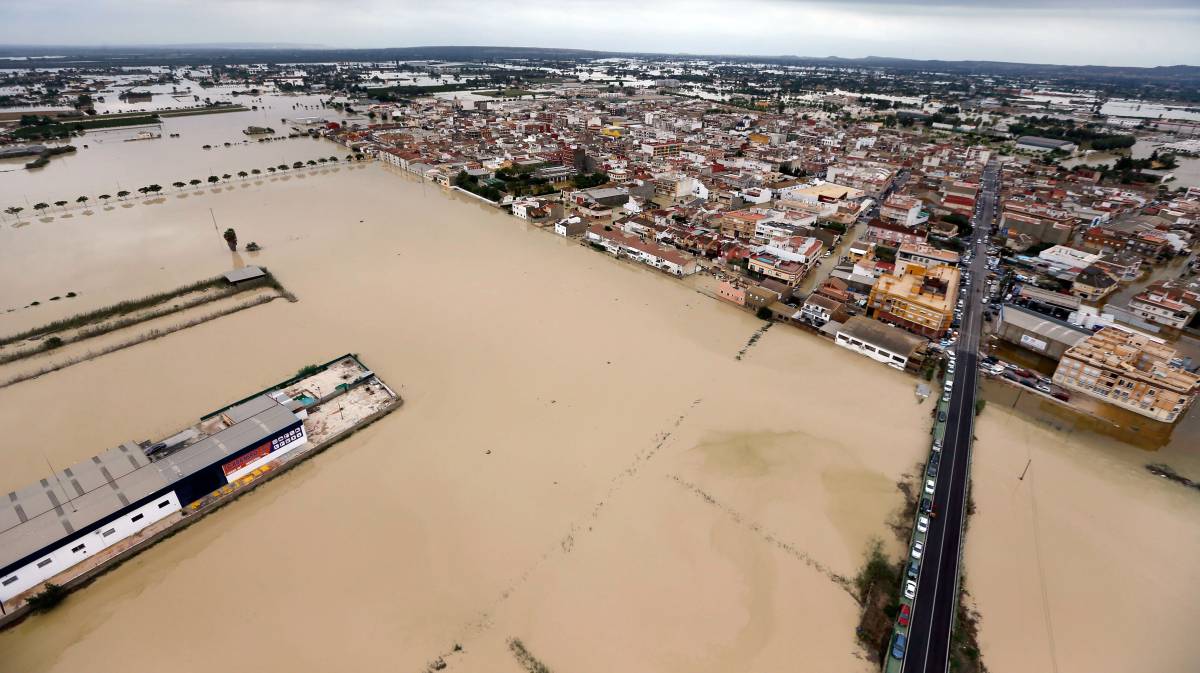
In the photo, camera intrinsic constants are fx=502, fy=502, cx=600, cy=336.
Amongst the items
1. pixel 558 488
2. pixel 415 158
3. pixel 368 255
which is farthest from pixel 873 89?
pixel 558 488

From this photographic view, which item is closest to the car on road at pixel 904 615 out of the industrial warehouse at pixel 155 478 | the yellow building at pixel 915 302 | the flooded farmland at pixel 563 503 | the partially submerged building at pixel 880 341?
the flooded farmland at pixel 563 503

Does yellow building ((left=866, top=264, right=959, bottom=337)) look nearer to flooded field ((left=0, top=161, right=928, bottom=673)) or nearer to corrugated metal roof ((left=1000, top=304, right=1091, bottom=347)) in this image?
corrugated metal roof ((left=1000, top=304, right=1091, bottom=347))

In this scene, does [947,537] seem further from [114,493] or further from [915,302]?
[114,493]

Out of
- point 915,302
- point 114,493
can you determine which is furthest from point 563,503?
point 915,302

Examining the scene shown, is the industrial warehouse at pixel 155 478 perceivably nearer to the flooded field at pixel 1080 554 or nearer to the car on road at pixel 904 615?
the car on road at pixel 904 615

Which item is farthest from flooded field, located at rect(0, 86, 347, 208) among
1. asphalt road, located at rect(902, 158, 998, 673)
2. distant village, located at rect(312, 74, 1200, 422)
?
asphalt road, located at rect(902, 158, 998, 673)
